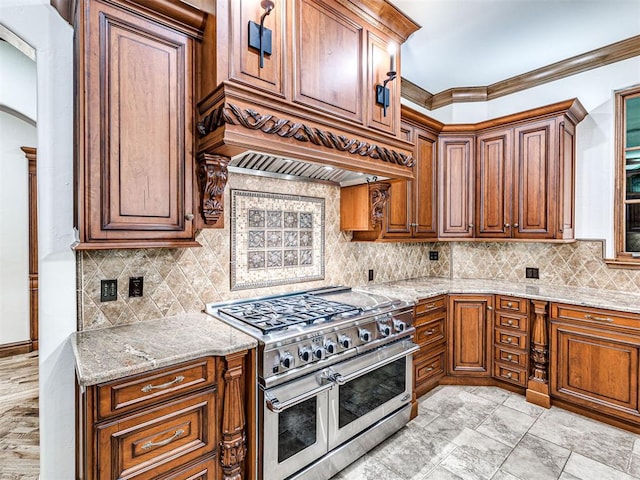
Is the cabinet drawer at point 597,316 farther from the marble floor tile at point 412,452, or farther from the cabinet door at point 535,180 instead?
the marble floor tile at point 412,452

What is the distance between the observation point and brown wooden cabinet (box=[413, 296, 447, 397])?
284 centimetres

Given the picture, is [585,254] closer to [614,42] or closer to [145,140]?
[614,42]

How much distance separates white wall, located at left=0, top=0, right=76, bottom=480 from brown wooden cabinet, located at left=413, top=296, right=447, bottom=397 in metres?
2.35

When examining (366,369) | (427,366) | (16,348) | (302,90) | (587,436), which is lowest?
(587,436)

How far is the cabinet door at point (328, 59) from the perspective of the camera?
1958 mm

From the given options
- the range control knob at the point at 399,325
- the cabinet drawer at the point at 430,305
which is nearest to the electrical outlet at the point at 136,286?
the range control knob at the point at 399,325

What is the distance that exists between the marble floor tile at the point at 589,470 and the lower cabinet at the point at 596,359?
610mm

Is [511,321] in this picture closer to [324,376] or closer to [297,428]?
[324,376]

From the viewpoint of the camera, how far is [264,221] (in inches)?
96.5

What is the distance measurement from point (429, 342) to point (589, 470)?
125 cm

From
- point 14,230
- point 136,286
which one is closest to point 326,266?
point 136,286

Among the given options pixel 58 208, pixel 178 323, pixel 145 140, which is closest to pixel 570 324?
pixel 178 323

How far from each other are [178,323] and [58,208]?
33.8 inches

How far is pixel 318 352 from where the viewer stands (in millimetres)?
1832
